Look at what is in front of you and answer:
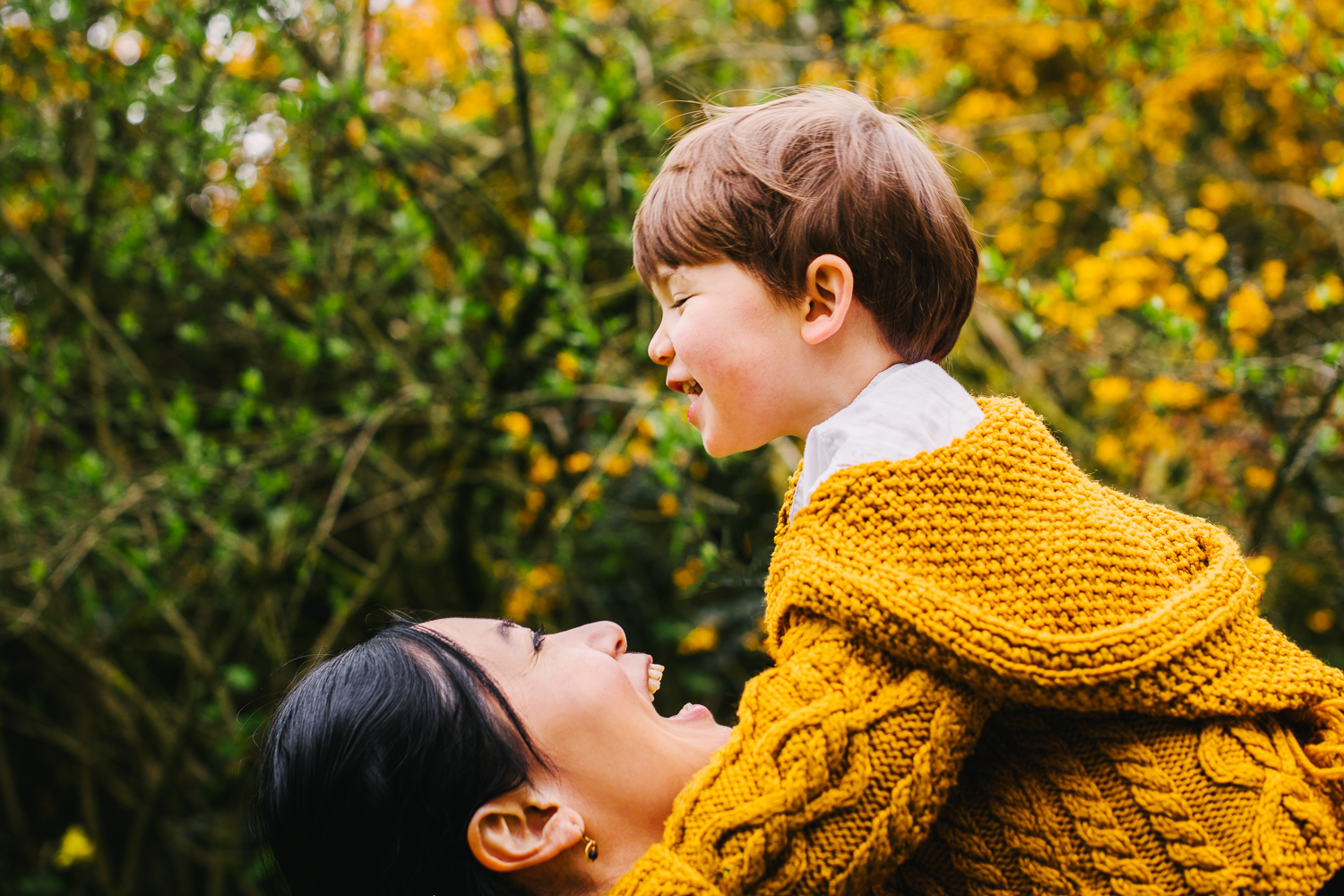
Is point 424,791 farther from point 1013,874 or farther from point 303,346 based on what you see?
point 303,346

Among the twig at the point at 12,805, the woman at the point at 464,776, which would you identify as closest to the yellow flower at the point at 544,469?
the woman at the point at 464,776

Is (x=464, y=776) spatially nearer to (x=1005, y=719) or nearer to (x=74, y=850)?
(x=1005, y=719)

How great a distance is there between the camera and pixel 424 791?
1092 millimetres

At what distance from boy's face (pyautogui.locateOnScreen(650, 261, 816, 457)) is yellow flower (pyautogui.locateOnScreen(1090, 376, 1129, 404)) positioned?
1703mm

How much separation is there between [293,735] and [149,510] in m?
2.07

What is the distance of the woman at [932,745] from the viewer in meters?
0.92

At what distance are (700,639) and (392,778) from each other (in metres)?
1.73

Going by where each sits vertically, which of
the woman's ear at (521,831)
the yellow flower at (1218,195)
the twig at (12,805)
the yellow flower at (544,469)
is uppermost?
the woman's ear at (521,831)

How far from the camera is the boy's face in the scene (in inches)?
45.4

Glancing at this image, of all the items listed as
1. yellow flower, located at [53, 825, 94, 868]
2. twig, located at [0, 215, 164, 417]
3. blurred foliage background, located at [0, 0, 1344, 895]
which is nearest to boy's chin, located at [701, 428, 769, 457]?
blurred foliage background, located at [0, 0, 1344, 895]

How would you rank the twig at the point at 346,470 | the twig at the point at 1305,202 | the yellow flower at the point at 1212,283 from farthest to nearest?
the twig at the point at 1305,202
the twig at the point at 346,470
the yellow flower at the point at 1212,283

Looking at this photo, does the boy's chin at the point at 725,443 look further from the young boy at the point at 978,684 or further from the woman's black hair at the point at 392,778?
the woman's black hair at the point at 392,778

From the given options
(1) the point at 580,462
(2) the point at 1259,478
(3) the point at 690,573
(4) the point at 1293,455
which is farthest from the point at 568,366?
(2) the point at 1259,478

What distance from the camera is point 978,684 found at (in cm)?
92
